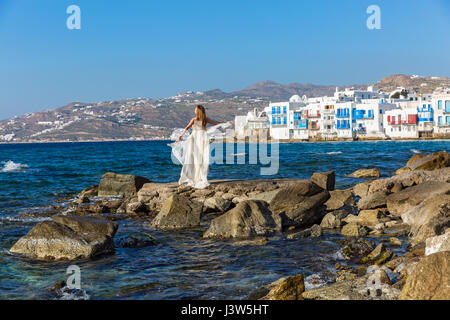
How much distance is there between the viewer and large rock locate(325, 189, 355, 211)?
12.9 m

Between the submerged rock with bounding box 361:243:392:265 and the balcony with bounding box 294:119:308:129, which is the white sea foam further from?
the balcony with bounding box 294:119:308:129

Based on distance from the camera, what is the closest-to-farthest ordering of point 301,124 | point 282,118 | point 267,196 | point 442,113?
point 267,196, point 442,113, point 301,124, point 282,118

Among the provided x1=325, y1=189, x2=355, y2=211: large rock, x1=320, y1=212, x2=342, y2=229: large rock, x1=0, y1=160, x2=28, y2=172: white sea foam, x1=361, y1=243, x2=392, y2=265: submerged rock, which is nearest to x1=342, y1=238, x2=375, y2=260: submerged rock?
x1=361, y1=243, x2=392, y2=265: submerged rock

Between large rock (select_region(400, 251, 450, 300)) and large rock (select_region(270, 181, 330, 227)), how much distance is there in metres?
6.14

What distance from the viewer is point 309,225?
38.9 ft

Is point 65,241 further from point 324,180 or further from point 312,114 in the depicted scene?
point 312,114

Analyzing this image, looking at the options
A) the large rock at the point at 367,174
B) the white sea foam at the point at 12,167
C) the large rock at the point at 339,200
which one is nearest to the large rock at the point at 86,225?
→ the large rock at the point at 339,200

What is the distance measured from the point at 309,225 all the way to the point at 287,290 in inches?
231

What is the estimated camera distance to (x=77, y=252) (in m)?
8.72

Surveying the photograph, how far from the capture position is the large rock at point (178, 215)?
467 inches

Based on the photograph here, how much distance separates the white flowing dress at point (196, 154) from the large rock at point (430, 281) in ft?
30.0

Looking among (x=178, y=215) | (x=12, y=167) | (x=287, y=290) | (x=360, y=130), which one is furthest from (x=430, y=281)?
(x=360, y=130)

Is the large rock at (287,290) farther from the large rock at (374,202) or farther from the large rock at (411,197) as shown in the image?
the large rock at (374,202)
